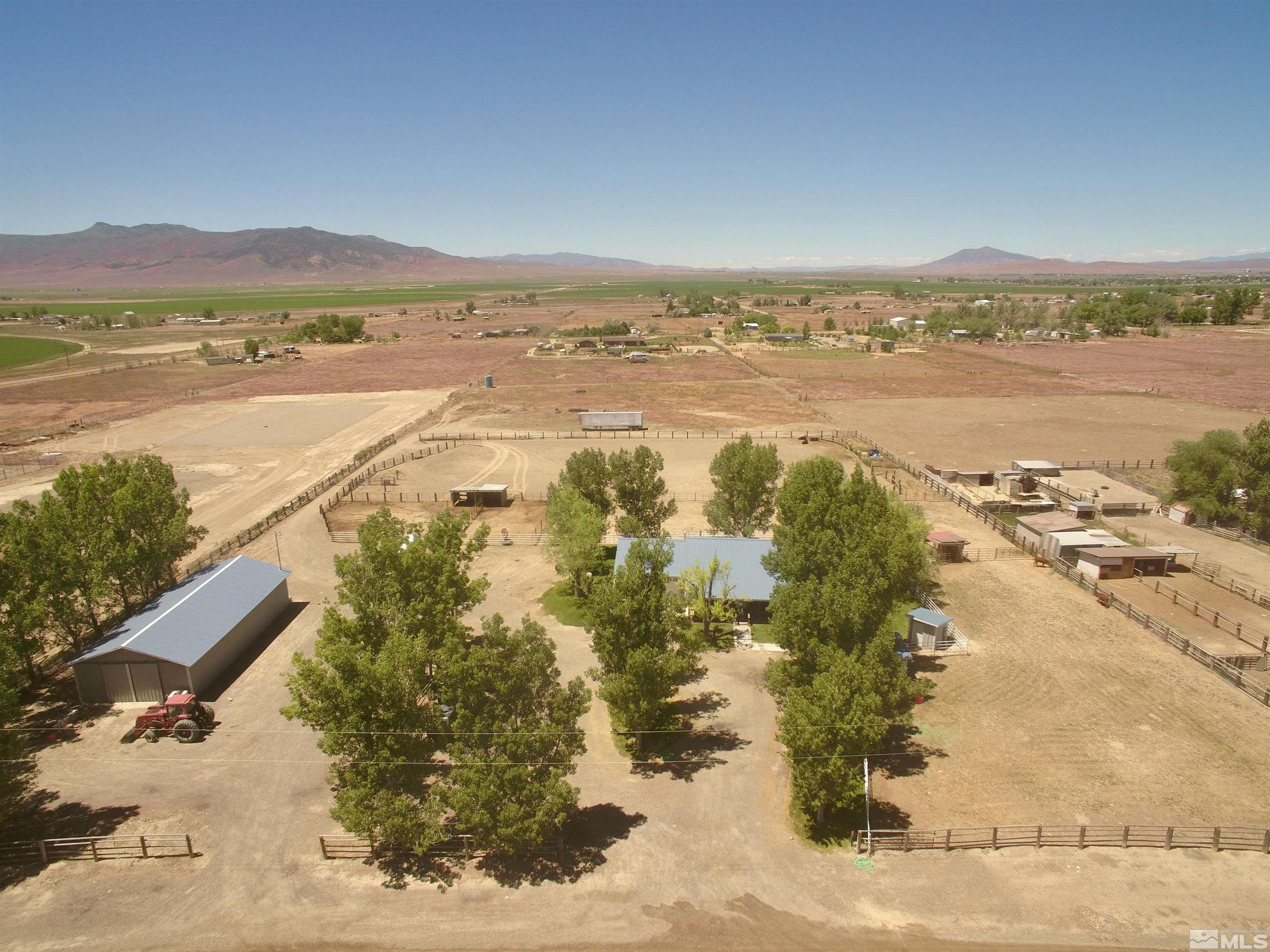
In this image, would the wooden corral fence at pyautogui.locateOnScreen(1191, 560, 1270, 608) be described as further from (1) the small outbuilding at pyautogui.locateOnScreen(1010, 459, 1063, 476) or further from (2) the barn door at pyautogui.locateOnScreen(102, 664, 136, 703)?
(2) the barn door at pyautogui.locateOnScreen(102, 664, 136, 703)

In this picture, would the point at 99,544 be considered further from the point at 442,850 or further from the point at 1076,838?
the point at 1076,838

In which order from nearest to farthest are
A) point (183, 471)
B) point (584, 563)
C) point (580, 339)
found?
1. point (584, 563)
2. point (183, 471)
3. point (580, 339)

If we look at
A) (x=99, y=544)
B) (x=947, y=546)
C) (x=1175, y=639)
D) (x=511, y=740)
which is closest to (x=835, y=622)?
(x=511, y=740)

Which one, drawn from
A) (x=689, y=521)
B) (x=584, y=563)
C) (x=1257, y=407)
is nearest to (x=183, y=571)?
(x=584, y=563)

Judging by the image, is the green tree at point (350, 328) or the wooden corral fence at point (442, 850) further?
the green tree at point (350, 328)

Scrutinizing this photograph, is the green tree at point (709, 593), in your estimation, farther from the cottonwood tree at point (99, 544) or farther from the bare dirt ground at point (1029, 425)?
the bare dirt ground at point (1029, 425)

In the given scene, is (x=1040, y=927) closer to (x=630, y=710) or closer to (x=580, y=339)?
(x=630, y=710)

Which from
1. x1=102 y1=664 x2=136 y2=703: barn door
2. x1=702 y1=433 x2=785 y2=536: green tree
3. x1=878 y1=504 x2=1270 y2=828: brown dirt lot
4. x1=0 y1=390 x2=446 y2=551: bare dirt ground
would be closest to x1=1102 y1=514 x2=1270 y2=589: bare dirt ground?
x1=878 y1=504 x2=1270 y2=828: brown dirt lot

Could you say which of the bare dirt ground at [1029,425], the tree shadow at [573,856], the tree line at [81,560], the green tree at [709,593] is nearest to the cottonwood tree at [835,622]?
the green tree at [709,593]
